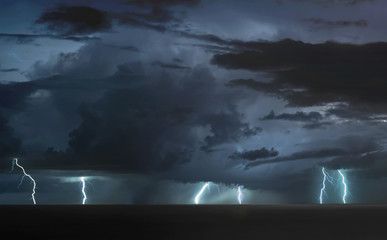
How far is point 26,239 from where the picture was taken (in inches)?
1907

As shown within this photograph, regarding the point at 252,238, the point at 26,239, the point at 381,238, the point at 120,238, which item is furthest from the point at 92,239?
the point at 381,238

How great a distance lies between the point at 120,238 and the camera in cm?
4894

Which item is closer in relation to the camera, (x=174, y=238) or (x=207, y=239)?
(x=207, y=239)

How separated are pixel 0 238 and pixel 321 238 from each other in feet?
85.2

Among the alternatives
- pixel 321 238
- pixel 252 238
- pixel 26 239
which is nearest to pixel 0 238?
pixel 26 239

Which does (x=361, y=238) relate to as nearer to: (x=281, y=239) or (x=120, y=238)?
(x=281, y=239)

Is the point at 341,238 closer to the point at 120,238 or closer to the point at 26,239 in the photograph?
the point at 120,238

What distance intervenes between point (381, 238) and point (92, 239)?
22.8 m

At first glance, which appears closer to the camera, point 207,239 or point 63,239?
point 207,239

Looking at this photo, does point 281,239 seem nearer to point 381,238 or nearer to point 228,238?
point 228,238

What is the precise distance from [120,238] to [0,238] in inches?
372

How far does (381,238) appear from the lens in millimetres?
45562

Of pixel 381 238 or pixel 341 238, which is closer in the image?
pixel 381 238

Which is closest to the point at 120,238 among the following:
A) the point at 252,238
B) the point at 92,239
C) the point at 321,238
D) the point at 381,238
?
the point at 92,239
